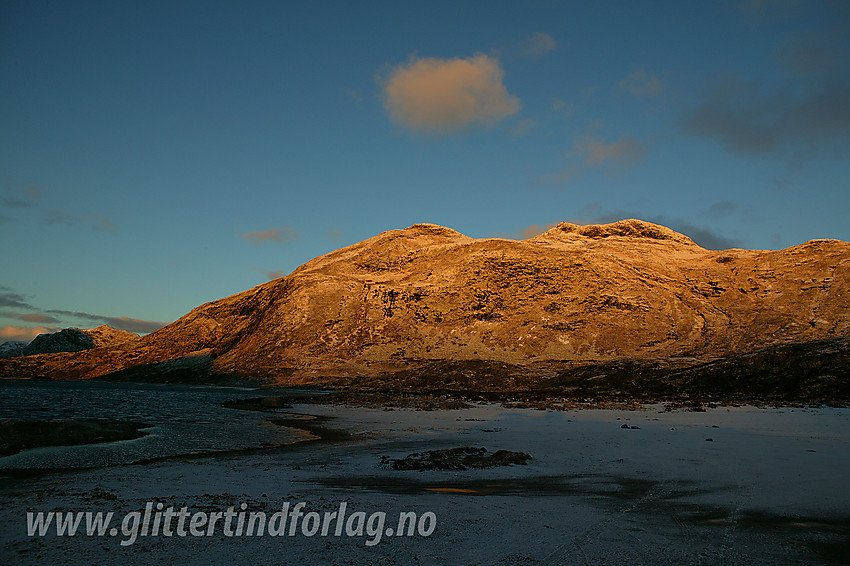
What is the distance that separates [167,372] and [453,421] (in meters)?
120

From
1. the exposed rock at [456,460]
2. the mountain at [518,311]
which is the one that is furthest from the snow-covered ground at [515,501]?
the mountain at [518,311]

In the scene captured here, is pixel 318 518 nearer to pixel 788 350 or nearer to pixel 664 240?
pixel 788 350

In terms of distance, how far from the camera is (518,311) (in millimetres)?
112125

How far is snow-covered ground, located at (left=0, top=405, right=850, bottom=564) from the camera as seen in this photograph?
656 centimetres

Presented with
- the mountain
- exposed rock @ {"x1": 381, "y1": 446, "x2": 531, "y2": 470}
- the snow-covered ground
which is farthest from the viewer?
the mountain

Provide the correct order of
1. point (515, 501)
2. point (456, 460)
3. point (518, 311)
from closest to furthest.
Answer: point (515, 501), point (456, 460), point (518, 311)

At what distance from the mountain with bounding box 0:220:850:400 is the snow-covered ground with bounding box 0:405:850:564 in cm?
Result: 7032

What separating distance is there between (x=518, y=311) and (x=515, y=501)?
342 ft

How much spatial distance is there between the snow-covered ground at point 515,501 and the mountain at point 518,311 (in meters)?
70.3

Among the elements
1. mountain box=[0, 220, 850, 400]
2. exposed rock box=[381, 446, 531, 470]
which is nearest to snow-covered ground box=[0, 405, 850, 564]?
exposed rock box=[381, 446, 531, 470]

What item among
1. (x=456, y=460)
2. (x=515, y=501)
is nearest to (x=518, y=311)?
(x=456, y=460)

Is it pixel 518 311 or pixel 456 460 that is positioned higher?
pixel 518 311

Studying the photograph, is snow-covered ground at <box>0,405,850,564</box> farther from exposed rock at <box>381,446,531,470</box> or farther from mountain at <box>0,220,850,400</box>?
mountain at <box>0,220,850,400</box>

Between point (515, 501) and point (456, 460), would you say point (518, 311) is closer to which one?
point (456, 460)
